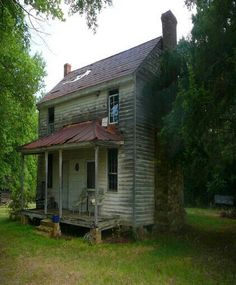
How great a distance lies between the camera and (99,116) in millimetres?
16094

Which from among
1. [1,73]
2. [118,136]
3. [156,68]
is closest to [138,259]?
[118,136]

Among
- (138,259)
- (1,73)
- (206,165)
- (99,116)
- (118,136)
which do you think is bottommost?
(138,259)

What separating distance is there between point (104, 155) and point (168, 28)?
699 cm

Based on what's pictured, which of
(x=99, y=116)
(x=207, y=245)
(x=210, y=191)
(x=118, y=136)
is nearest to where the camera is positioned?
(x=207, y=245)

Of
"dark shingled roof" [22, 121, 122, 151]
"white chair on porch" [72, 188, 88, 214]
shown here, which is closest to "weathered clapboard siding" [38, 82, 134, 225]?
"dark shingled roof" [22, 121, 122, 151]

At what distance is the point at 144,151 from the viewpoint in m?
14.9

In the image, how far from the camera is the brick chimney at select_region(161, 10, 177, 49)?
1673cm

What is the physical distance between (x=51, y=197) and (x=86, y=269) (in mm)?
9669

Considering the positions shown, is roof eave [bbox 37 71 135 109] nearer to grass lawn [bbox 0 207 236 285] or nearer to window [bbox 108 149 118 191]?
window [bbox 108 149 118 191]

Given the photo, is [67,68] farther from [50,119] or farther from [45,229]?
[45,229]

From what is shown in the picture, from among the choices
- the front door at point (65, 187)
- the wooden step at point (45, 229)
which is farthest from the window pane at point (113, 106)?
the wooden step at point (45, 229)

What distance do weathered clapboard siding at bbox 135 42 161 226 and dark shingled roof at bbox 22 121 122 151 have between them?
1102 millimetres

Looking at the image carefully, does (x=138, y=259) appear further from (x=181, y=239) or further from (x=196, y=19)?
(x=196, y=19)

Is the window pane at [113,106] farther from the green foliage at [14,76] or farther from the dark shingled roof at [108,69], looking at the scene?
the green foliage at [14,76]
